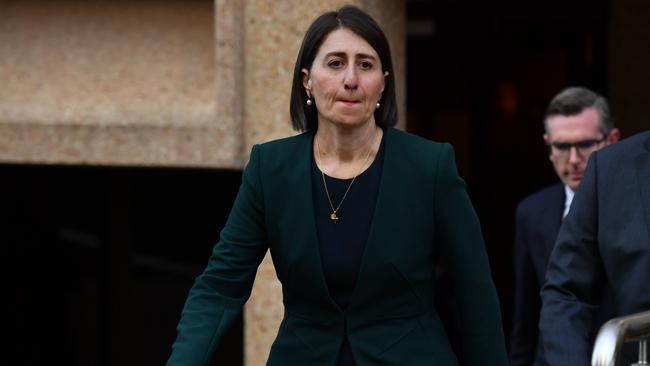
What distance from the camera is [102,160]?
279 inches

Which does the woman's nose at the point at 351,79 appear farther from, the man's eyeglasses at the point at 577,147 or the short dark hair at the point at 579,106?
the short dark hair at the point at 579,106

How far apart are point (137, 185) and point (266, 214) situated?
28.8ft

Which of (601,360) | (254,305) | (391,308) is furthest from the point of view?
(254,305)

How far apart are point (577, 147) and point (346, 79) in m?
A: 2.14

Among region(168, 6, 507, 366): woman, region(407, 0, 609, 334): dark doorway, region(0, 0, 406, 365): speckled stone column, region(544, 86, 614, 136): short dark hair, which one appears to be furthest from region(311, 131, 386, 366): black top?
region(407, 0, 609, 334): dark doorway

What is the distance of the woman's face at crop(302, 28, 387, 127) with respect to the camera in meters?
3.76

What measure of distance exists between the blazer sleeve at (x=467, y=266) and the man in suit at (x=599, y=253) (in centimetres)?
19

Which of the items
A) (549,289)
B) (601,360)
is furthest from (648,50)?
(601,360)

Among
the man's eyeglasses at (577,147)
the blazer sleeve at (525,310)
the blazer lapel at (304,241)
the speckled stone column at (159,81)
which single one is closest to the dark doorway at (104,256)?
the speckled stone column at (159,81)

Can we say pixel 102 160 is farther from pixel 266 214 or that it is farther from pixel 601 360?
pixel 601 360

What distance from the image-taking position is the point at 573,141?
5645 mm

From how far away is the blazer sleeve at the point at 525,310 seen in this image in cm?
567

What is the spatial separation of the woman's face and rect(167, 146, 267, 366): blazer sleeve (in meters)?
0.30

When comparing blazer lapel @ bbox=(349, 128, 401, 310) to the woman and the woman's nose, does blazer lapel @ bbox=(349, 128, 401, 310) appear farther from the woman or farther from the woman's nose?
the woman's nose
